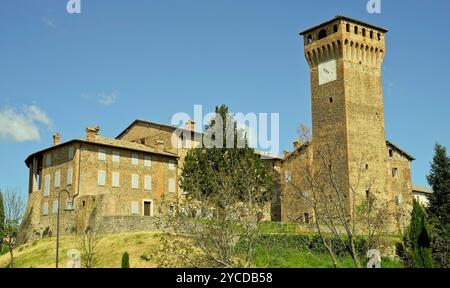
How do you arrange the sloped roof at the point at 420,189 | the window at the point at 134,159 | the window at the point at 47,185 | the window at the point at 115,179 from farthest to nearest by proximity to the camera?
1. the sloped roof at the point at 420,189
2. the window at the point at 134,159
3. the window at the point at 47,185
4. the window at the point at 115,179

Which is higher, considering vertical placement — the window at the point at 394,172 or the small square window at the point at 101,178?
the window at the point at 394,172

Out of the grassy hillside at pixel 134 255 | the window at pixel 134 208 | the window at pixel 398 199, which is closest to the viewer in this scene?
the grassy hillside at pixel 134 255

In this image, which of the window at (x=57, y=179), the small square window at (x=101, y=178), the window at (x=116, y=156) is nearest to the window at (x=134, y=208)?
the small square window at (x=101, y=178)

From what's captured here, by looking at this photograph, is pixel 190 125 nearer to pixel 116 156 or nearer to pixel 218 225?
pixel 116 156

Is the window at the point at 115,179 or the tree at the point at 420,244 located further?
the window at the point at 115,179

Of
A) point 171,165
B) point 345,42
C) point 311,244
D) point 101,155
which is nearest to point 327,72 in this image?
point 345,42

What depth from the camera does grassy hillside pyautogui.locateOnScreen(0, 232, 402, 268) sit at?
100 feet

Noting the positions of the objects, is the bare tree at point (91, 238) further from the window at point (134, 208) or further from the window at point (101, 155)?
the window at point (134, 208)

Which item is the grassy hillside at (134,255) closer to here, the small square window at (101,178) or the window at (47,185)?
the small square window at (101,178)

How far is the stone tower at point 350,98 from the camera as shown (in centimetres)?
4353

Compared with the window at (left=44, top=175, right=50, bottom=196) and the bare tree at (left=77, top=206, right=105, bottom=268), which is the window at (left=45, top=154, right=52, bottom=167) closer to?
the window at (left=44, top=175, right=50, bottom=196)

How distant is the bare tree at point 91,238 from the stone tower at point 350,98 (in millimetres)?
18508

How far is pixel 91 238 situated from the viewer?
3397cm

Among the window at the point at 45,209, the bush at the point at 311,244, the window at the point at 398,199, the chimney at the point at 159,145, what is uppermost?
the chimney at the point at 159,145
